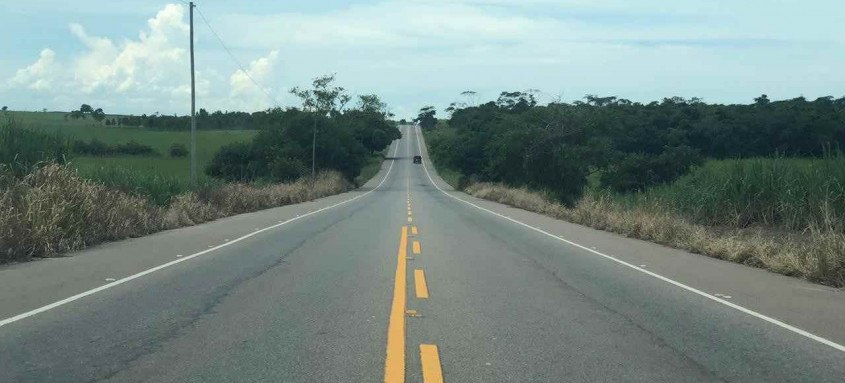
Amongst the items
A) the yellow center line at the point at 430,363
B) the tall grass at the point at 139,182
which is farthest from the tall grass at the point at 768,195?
the tall grass at the point at 139,182

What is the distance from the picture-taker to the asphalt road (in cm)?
649

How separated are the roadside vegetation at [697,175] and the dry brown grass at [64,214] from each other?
13.2 metres

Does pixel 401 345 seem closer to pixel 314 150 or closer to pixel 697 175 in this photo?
pixel 697 175

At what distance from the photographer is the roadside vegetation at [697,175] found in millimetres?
15594

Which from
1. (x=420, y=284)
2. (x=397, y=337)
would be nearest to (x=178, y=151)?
(x=420, y=284)

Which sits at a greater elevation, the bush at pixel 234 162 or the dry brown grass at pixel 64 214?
the dry brown grass at pixel 64 214

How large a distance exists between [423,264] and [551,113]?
37192mm

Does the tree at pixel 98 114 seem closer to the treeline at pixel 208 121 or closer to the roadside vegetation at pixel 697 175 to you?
the treeline at pixel 208 121

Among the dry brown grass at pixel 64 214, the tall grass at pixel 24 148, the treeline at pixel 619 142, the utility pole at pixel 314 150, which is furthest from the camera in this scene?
the utility pole at pixel 314 150

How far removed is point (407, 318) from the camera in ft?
28.4

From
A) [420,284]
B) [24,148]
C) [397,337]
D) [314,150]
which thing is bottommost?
[314,150]

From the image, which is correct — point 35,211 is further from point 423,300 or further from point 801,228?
point 801,228

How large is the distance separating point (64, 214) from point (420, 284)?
348 inches

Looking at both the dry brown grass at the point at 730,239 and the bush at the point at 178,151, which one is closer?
the dry brown grass at the point at 730,239
